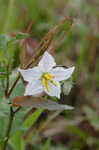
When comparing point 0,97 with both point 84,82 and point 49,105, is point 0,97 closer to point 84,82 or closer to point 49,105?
point 49,105

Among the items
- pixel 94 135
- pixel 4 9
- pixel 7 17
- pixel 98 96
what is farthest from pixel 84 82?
pixel 4 9

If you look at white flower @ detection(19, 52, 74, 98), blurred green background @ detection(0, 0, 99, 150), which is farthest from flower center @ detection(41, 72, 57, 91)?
blurred green background @ detection(0, 0, 99, 150)

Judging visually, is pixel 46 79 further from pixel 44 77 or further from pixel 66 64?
pixel 66 64

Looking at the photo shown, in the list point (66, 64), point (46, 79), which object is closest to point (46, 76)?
point (46, 79)

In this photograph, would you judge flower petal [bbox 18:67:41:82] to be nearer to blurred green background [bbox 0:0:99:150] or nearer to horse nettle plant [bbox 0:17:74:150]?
horse nettle plant [bbox 0:17:74:150]

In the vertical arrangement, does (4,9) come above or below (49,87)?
below

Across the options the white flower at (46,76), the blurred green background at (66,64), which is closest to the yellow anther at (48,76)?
the white flower at (46,76)

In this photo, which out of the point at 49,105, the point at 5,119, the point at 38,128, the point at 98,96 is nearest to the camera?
the point at 49,105
